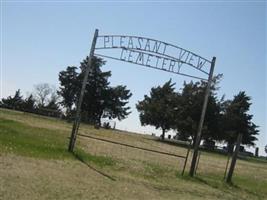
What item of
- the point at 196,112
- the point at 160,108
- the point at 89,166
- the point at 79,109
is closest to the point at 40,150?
the point at 89,166

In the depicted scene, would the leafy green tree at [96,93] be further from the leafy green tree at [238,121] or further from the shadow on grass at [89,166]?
the shadow on grass at [89,166]

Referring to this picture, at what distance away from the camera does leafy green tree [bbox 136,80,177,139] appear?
206 feet

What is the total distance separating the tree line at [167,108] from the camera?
58375mm

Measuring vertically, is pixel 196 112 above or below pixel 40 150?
above

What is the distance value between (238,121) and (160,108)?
36.1ft

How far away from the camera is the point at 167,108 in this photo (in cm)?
6344

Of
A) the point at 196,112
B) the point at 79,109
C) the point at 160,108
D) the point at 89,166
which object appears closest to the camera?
the point at 89,166

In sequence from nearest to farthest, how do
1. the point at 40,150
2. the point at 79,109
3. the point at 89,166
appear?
1. the point at 89,166
2. the point at 40,150
3. the point at 79,109

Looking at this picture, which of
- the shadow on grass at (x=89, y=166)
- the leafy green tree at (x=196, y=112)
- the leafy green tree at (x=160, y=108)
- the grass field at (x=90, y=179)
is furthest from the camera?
the leafy green tree at (x=160, y=108)


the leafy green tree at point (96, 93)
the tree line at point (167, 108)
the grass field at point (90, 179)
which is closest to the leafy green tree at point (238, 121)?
the tree line at point (167, 108)

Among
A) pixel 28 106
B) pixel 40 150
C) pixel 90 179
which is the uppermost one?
pixel 28 106

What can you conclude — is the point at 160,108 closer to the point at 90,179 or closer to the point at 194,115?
the point at 194,115

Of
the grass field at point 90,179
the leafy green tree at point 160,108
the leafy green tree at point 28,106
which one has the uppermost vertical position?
the leafy green tree at point 160,108

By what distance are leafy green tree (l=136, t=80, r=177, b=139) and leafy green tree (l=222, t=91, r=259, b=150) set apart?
6870mm
